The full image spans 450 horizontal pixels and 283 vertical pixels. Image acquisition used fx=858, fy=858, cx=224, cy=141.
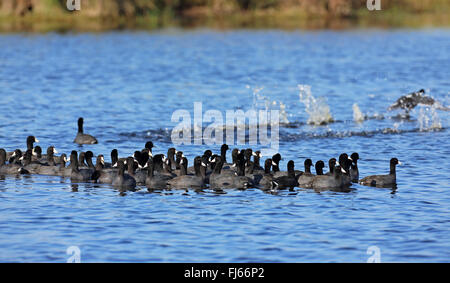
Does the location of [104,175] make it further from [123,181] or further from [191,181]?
[191,181]

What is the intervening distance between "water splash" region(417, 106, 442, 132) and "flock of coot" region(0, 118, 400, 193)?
9816 mm

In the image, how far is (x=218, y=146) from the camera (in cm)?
2911

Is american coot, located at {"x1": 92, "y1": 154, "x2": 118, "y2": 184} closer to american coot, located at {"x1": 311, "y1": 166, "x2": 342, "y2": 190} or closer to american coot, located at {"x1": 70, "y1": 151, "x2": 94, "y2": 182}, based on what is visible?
american coot, located at {"x1": 70, "y1": 151, "x2": 94, "y2": 182}

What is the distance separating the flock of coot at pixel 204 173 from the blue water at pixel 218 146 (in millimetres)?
423

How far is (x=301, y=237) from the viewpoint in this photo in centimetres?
1809

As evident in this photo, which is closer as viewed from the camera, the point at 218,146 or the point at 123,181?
the point at 123,181

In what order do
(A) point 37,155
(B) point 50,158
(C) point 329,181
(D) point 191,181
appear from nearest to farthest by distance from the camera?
(C) point 329,181
(D) point 191,181
(B) point 50,158
(A) point 37,155

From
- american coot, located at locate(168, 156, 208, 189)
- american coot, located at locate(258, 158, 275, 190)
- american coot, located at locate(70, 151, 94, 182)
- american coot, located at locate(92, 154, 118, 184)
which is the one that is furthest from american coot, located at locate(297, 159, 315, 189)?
Result: american coot, located at locate(70, 151, 94, 182)

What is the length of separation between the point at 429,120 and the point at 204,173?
14.9 meters

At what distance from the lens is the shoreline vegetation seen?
8250 cm

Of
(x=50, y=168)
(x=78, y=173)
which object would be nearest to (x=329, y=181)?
(x=78, y=173)

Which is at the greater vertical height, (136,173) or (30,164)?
(30,164)

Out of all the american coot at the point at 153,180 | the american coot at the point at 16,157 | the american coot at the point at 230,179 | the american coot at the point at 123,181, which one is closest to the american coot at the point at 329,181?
the american coot at the point at 230,179
